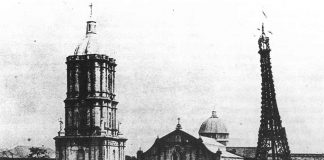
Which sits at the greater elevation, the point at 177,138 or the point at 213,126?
the point at 213,126

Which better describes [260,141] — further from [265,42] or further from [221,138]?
[221,138]

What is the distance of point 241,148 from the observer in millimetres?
84562

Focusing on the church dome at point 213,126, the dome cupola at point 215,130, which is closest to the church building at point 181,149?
the dome cupola at point 215,130

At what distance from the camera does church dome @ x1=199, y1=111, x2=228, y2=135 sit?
3383 inches

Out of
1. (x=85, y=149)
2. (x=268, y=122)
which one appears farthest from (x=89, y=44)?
(x=268, y=122)

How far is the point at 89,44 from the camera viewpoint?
51.8 meters

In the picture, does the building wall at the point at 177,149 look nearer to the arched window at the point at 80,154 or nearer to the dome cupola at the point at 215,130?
the dome cupola at the point at 215,130

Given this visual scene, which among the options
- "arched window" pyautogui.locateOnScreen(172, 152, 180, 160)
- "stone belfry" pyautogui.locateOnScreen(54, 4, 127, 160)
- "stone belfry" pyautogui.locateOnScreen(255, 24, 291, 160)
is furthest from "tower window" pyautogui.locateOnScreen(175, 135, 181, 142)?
"stone belfry" pyautogui.locateOnScreen(54, 4, 127, 160)

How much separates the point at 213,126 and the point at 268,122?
1067 inches

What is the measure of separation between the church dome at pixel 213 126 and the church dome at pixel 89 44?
38.4 meters

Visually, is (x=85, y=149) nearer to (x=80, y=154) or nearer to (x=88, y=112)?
(x=80, y=154)

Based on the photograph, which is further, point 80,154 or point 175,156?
point 175,156

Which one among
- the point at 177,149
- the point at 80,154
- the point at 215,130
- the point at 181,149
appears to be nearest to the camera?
the point at 80,154

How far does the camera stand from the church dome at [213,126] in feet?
282
